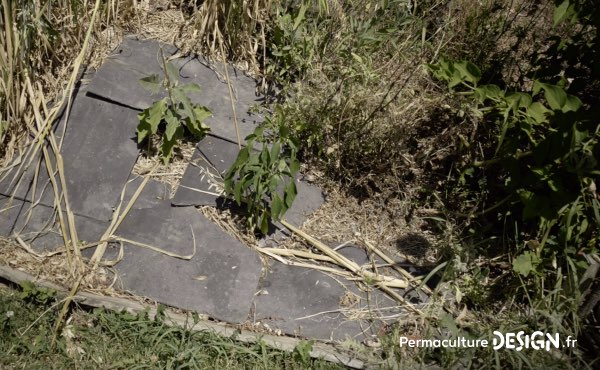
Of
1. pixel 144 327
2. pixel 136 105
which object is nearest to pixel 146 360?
pixel 144 327

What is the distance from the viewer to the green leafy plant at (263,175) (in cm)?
315

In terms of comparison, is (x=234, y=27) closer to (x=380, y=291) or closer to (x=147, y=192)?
(x=147, y=192)

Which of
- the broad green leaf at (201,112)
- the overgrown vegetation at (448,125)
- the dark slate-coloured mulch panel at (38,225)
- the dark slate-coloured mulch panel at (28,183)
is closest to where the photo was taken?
the overgrown vegetation at (448,125)

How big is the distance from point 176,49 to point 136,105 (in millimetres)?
570

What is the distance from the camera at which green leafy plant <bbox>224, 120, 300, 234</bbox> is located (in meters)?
3.15

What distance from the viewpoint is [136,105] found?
3.70 m

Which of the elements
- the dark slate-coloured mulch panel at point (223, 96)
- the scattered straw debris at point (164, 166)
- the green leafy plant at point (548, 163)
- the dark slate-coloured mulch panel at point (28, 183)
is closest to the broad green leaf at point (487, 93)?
the green leafy plant at point (548, 163)

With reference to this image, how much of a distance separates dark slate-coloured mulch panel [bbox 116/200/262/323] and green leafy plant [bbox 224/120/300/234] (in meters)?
0.24

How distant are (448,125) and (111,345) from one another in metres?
2.26

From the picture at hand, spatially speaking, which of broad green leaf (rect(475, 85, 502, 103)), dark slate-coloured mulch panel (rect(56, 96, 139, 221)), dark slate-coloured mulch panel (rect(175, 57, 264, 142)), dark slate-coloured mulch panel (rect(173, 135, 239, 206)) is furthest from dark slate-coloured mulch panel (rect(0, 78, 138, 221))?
broad green leaf (rect(475, 85, 502, 103))

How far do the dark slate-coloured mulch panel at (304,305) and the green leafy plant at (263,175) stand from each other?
1.02 feet

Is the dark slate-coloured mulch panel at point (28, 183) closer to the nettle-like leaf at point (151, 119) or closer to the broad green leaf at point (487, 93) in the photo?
the nettle-like leaf at point (151, 119)

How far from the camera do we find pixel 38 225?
327cm

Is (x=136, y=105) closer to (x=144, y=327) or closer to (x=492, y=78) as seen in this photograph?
(x=144, y=327)
